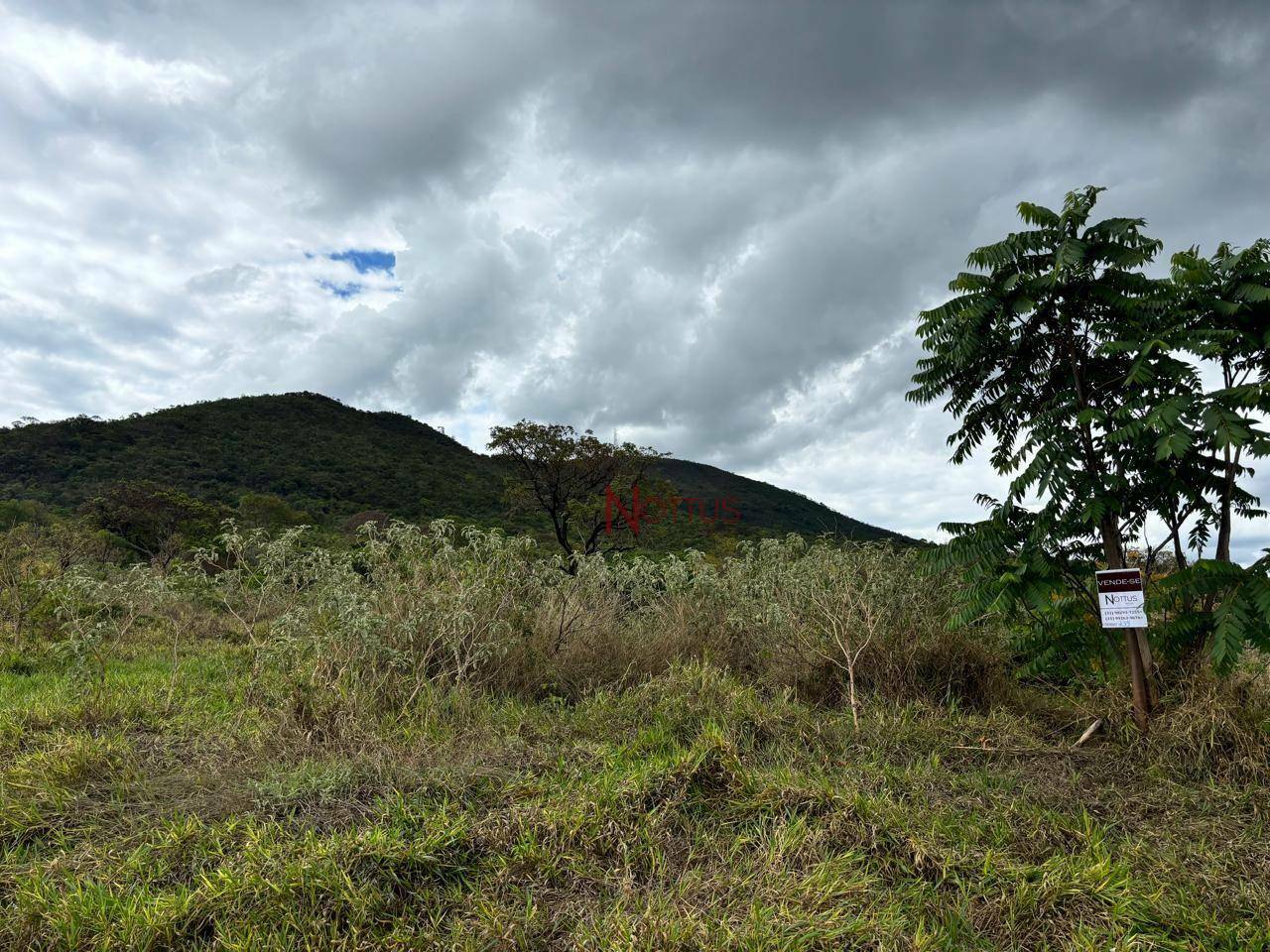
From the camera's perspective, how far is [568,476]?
24047 mm

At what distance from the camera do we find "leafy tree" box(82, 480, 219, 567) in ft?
83.8

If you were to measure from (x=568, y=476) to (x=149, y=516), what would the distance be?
16654 millimetres

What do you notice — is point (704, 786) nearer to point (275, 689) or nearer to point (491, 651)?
point (491, 651)

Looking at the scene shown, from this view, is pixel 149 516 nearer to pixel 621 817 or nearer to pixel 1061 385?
pixel 621 817

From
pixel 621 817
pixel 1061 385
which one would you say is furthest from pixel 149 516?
pixel 1061 385

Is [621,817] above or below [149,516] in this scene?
below

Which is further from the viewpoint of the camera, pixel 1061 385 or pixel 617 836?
pixel 1061 385

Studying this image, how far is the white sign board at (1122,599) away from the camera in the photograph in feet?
14.9

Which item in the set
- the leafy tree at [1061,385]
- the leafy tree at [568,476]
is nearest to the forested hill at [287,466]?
the leafy tree at [568,476]

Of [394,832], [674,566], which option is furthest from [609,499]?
[394,832]

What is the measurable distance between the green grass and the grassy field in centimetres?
1

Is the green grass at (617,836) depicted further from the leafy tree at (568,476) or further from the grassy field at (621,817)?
the leafy tree at (568,476)

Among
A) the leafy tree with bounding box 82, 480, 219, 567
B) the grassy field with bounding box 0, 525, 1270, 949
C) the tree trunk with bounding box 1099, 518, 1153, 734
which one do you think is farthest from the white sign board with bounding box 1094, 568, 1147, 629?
the leafy tree with bounding box 82, 480, 219, 567

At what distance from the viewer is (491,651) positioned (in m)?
6.10
